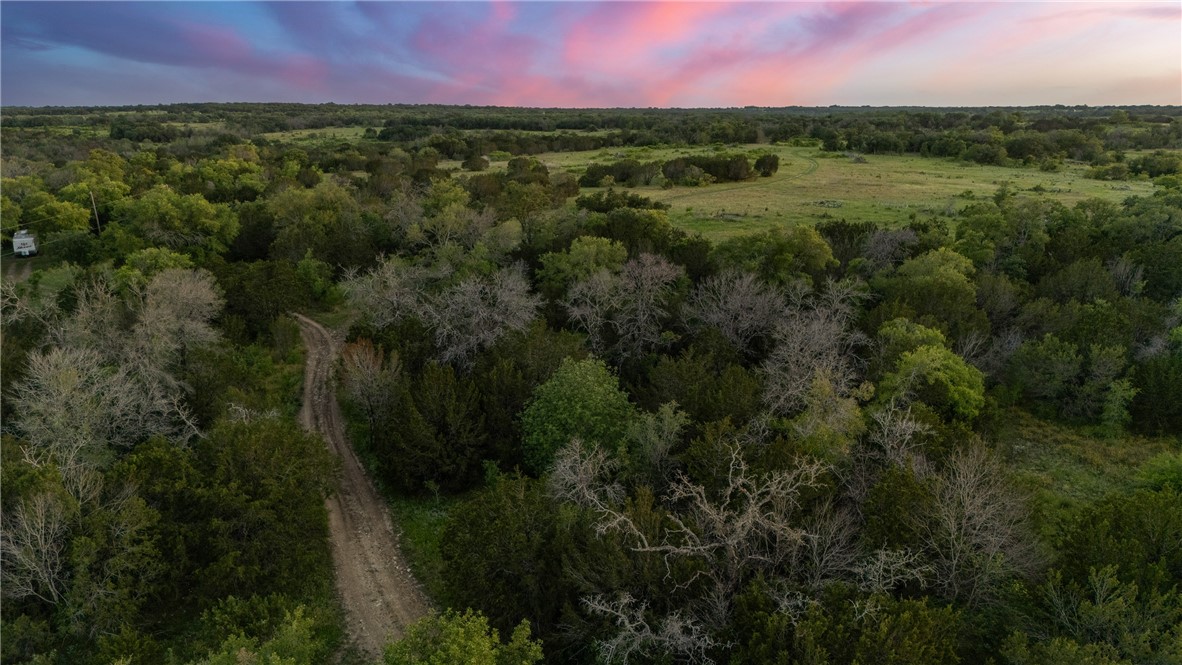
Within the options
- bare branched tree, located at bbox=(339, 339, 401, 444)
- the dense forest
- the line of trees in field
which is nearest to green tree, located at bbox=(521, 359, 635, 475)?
the dense forest

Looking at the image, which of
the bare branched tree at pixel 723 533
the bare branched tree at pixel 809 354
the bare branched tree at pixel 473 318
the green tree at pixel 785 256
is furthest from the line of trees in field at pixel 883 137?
the bare branched tree at pixel 723 533

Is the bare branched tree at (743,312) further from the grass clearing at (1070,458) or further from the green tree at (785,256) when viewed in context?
the grass clearing at (1070,458)

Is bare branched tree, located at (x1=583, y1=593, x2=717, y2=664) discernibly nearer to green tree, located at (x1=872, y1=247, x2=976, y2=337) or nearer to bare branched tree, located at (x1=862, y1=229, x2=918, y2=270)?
green tree, located at (x1=872, y1=247, x2=976, y2=337)

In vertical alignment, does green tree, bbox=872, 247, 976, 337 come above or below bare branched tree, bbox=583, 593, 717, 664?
above

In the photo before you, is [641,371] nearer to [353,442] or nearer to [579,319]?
[579,319]

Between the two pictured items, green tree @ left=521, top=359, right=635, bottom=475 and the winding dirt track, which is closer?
the winding dirt track

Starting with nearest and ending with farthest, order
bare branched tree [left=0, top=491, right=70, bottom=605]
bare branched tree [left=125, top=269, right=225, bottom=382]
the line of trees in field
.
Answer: bare branched tree [left=0, top=491, right=70, bottom=605] → bare branched tree [left=125, top=269, right=225, bottom=382] → the line of trees in field

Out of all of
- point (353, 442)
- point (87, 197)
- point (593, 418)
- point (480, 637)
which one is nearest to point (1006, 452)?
point (593, 418)
